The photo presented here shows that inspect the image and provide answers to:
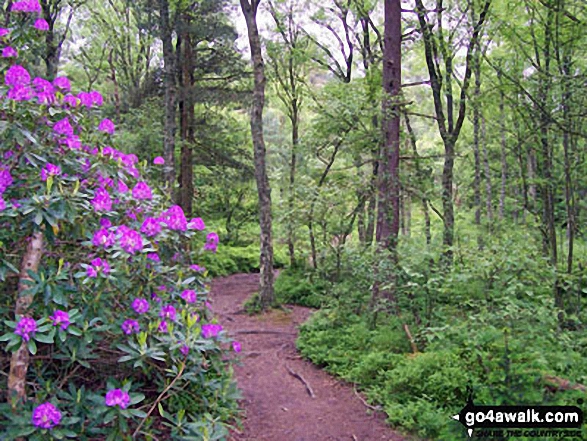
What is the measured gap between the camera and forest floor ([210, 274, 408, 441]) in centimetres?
434

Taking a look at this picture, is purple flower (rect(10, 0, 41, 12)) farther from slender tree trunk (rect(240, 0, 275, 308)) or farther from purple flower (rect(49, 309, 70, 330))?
slender tree trunk (rect(240, 0, 275, 308))

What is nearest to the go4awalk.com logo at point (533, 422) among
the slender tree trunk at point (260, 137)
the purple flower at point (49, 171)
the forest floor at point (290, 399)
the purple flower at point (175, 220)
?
the forest floor at point (290, 399)

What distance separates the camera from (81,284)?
9.27ft

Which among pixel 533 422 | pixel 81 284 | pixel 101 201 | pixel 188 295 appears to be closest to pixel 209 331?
pixel 188 295

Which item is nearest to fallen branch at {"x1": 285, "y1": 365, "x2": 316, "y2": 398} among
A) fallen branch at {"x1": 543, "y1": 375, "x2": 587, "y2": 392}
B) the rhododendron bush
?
the rhododendron bush

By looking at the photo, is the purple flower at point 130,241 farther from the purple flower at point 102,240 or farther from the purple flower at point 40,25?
the purple flower at point 40,25

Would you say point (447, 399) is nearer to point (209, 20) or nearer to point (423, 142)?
point (209, 20)

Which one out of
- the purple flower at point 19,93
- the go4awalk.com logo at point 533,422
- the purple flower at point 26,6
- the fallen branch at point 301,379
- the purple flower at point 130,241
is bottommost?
the fallen branch at point 301,379

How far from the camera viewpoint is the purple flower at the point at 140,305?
3018mm

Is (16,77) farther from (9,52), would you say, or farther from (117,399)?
(117,399)

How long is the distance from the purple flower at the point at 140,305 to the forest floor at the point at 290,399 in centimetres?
141

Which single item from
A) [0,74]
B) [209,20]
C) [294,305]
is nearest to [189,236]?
[0,74]

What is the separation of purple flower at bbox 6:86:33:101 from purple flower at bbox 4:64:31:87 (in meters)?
0.05

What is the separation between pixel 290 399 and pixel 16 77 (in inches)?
166
